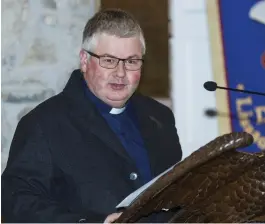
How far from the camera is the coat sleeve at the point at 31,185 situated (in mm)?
1426

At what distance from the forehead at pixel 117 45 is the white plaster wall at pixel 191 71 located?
5.61ft

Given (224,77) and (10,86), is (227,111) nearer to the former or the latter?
(224,77)

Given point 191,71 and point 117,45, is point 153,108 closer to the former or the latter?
point 117,45

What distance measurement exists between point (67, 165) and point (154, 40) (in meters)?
2.01

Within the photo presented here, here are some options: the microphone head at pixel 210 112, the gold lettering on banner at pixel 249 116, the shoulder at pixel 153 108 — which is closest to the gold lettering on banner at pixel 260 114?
the gold lettering on banner at pixel 249 116

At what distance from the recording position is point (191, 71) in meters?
3.35

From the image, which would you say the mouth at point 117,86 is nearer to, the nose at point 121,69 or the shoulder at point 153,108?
the nose at point 121,69

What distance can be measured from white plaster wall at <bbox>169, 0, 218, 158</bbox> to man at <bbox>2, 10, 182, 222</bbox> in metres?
1.54

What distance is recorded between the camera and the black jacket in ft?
4.83

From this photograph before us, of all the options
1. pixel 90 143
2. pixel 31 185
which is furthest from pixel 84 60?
pixel 31 185

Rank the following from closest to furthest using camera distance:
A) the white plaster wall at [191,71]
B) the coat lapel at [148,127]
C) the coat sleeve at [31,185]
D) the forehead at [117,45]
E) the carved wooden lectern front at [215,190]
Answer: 1. the carved wooden lectern front at [215,190]
2. the coat sleeve at [31,185]
3. the forehead at [117,45]
4. the coat lapel at [148,127]
5. the white plaster wall at [191,71]

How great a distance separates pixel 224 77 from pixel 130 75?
63.7 inches

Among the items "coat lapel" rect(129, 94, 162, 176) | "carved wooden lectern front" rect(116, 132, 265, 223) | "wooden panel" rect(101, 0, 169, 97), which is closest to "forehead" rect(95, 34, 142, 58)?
"coat lapel" rect(129, 94, 162, 176)

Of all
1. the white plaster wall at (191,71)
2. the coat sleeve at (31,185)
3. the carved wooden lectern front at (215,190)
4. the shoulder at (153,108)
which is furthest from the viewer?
the white plaster wall at (191,71)
